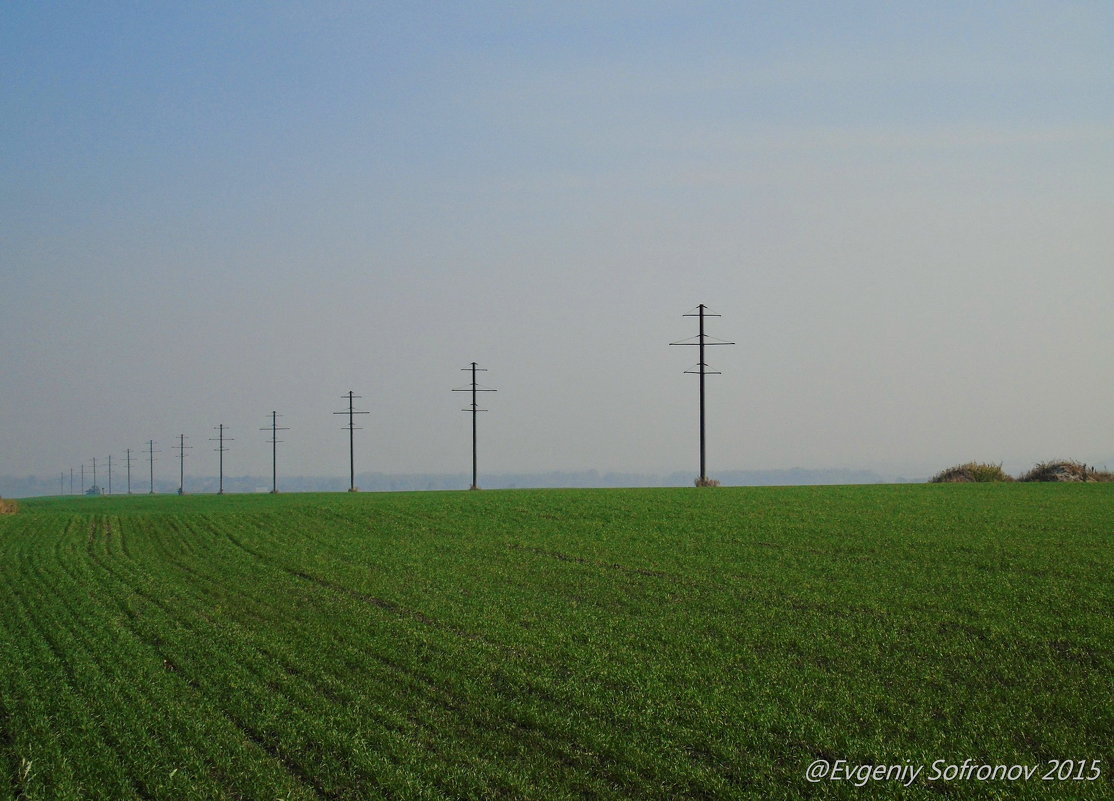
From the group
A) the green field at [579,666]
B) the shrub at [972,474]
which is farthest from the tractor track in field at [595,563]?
the shrub at [972,474]

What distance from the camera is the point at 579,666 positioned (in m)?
13.1

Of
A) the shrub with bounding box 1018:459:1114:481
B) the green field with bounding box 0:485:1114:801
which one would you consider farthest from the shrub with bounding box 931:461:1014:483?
the green field with bounding box 0:485:1114:801

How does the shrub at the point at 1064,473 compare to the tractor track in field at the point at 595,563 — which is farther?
the shrub at the point at 1064,473

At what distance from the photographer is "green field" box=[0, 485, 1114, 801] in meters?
9.48

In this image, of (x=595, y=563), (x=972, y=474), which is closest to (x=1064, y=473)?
(x=972, y=474)

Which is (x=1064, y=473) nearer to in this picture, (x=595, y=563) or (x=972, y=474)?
(x=972, y=474)

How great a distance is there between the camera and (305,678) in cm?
1328

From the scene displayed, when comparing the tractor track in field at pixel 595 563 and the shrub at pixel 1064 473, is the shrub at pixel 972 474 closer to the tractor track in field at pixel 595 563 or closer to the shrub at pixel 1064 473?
the shrub at pixel 1064 473

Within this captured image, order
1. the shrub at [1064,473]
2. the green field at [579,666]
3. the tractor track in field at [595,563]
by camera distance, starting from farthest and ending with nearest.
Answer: the shrub at [1064,473], the tractor track in field at [595,563], the green field at [579,666]

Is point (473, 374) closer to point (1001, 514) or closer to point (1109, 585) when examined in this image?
point (1001, 514)

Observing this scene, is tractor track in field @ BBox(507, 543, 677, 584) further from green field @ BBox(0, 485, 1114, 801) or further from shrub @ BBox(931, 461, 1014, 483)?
shrub @ BBox(931, 461, 1014, 483)

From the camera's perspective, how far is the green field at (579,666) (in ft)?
31.1

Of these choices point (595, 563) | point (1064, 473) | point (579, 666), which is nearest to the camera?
point (579, 666)

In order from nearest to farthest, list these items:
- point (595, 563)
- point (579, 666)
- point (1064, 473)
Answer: point (579, 666)
point (595, 563)
point (1064, 473)
